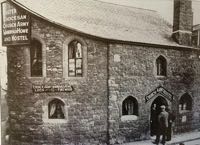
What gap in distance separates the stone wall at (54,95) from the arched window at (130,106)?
0.48m

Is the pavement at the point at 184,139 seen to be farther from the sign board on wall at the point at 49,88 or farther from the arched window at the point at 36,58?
the arched window at the point at 36,58

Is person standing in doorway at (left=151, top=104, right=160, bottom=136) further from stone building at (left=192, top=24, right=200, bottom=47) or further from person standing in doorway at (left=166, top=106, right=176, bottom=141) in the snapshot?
stone building at (left=192, top=24, right=200, bottom=47)

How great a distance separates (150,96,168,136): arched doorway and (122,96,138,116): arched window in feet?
1.01

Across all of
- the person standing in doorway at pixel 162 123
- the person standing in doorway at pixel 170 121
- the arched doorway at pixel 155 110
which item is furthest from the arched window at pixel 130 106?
the person standing in doorway at pixel 170 121

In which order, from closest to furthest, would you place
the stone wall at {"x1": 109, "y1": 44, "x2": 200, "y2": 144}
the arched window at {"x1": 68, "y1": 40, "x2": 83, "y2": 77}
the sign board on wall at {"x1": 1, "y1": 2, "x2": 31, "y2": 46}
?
the sign board on wall at {"x1": 1, "y1": 2, "x2": 31, "y2": 46} → the arched window at {"x1": 68, "y1": 40, "x2": 83, "y2": 77} → the stone wall at {"x1": 109, "y1": 44, "x2": 200, "y2": 144}

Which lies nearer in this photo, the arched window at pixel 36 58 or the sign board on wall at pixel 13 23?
the sign board on wall at pixel 13 23

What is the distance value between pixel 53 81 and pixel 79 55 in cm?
57

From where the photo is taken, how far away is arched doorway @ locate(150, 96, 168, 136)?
4.62 m

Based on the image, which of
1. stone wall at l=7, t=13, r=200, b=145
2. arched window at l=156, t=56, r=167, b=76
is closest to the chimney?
stone wall at l=7, t=13, r=200, b=145

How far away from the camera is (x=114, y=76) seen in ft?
14.5

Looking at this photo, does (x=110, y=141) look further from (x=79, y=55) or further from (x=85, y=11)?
(x=85, y=11)

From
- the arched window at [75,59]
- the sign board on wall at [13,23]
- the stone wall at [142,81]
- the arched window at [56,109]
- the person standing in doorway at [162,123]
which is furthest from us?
the stone wall at [142,81]

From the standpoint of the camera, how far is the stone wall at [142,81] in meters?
4.46

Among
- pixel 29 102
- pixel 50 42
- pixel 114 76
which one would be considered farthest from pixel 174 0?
pixel 29 102
